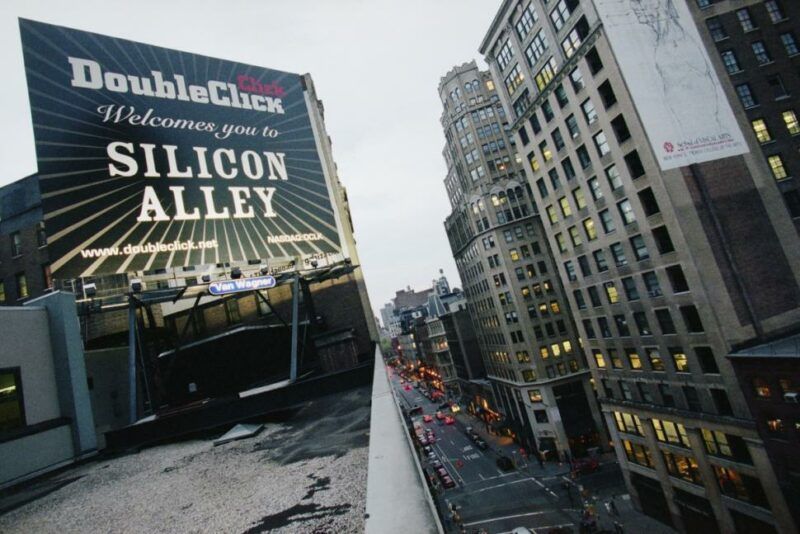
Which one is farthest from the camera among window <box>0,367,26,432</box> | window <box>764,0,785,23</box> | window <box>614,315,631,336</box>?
window <box>614,315,631,336</box>

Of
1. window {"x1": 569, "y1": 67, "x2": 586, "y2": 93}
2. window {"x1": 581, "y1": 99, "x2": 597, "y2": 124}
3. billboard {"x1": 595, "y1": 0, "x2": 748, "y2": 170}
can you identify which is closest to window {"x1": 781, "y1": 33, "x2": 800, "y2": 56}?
billboard {"x1": 595, "y1": 0, "x2": 748, "y2": 170}

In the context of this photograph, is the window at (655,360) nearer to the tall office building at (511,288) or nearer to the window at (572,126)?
the tall office building at (511,288)

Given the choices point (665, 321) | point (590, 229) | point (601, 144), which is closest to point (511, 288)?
point (590, 229)

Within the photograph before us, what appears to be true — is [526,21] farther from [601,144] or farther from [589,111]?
[601,144]

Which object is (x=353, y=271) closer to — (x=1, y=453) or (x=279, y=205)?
(x=279, y=205)

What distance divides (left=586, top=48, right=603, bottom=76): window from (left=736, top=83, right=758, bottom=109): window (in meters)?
11.5

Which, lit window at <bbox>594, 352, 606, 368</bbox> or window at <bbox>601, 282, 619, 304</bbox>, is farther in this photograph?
lit window at <bbox>594, 352, 606, 368</bbox>

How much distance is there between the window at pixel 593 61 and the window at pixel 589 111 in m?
2.38

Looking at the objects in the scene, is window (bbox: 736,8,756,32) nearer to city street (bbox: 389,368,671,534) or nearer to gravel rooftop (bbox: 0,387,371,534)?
city street (bbox: 389,368,671,534)

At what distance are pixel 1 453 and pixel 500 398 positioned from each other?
6195 cm

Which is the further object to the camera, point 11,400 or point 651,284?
point 651,284

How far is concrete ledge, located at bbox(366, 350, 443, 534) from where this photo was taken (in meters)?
2.13

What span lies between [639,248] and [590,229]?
5715mm

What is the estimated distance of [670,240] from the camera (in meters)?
28.1
